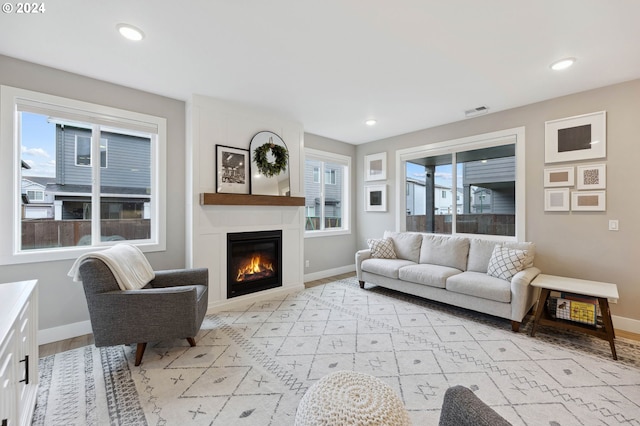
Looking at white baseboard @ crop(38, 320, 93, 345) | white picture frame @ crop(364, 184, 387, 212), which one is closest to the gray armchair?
white baseboard @ crop(38, 320, 93, 345)

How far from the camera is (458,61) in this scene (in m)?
2.64

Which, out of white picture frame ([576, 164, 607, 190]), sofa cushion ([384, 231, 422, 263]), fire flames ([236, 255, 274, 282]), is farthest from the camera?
sofa cushion ([384, 231, 422, 263])

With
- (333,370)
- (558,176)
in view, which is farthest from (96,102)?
(558,176)

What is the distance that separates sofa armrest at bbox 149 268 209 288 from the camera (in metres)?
2.88

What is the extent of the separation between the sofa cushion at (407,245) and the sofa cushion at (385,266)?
11 centimetres

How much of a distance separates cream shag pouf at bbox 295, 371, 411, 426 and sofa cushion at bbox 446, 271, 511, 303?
225 centimetres

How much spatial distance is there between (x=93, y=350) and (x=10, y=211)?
1.46 m

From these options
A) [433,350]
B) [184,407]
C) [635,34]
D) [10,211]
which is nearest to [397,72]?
[635,34]

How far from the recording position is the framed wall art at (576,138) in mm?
3150

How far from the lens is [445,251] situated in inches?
161

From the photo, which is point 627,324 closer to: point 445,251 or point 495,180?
point 445,251

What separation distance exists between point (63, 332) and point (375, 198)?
4.75 m

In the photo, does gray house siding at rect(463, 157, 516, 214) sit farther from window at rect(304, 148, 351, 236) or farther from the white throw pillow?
window at rect(304, 148, 351, 236)

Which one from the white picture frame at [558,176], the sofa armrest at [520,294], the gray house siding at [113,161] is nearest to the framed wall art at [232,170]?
the gray house siding at [113,161]
